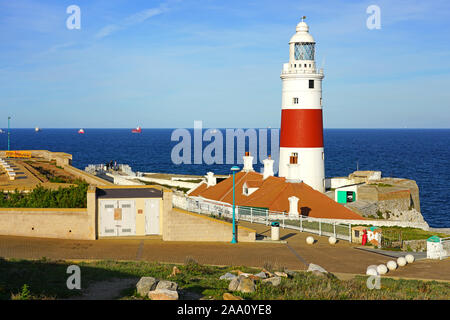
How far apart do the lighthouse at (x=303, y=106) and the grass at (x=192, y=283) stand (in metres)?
21.8

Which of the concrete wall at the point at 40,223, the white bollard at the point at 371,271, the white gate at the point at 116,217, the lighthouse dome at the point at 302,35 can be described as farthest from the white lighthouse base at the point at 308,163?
the white bollard at the point at 371,271

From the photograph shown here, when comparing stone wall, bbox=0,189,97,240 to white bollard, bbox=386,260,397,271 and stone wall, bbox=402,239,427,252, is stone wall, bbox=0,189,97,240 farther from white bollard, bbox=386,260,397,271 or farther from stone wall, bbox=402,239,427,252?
stone wall, bbox=402,239,427,252

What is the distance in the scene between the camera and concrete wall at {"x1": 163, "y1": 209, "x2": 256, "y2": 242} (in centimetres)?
2545

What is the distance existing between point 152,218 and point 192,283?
10655 millimetres

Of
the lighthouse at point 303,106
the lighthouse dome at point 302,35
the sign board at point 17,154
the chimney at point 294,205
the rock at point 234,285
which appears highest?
the lighthouse dome at point 302,35

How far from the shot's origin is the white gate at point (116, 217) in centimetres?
2544

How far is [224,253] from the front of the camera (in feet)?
76.4

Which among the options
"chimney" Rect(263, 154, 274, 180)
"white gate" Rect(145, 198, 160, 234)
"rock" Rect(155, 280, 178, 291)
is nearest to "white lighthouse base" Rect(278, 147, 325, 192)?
"chimney" Rect(263, 154, 274, 180)

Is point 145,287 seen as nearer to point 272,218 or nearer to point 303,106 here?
point 272,218

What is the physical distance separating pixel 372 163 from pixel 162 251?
104531mm

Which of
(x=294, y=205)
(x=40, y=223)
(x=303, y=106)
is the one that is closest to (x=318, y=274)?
(x=294, y=205)

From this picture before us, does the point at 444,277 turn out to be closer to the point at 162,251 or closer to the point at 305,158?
the point at 162,251

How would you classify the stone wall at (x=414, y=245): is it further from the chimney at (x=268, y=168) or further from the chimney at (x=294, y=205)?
the chimney at (x=268, y=168)
